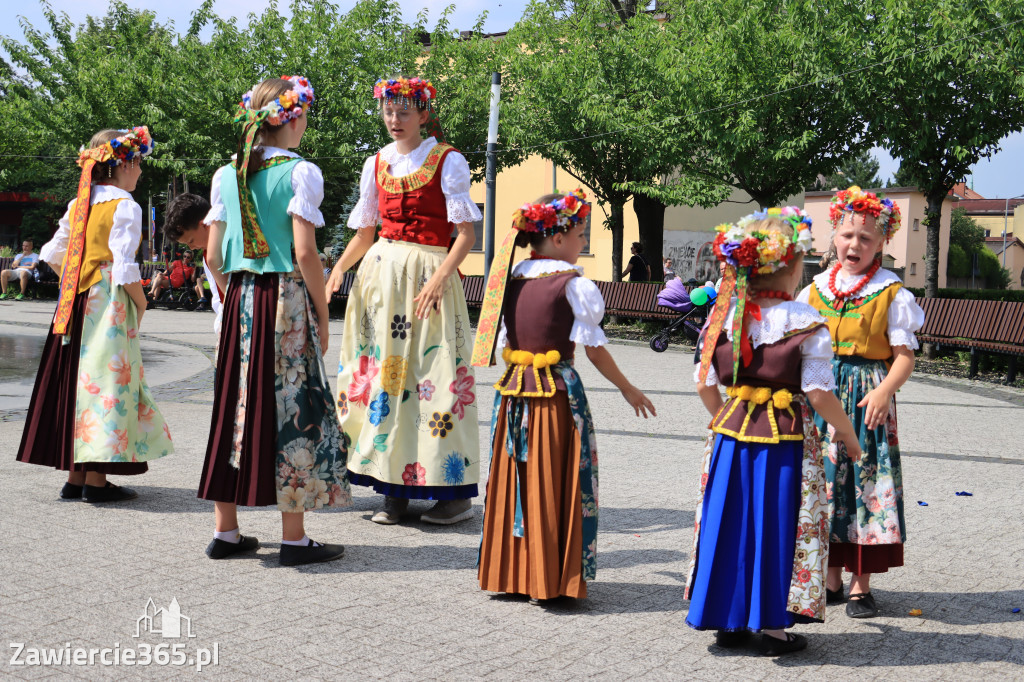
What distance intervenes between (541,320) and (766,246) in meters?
1.01

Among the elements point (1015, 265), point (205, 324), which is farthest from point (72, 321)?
point (1015, 265)

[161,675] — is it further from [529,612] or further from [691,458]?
[691,458]

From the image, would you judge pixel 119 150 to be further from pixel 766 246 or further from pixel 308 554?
pixel 766 246

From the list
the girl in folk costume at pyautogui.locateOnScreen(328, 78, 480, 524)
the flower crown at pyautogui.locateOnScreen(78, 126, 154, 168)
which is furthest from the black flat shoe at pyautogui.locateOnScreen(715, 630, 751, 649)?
the flower crown at pyautogui.locateOnScreen(78, 126, 154, 168)

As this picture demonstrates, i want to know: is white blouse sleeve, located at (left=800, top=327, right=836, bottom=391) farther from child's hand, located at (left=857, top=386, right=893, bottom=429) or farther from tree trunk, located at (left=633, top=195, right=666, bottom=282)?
tree trunk, located at (left=633, top=195, right=666, bottom=282)

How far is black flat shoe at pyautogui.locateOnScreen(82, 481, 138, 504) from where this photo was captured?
5770 mm

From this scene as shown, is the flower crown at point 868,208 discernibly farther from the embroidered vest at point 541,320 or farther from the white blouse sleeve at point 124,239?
the white blouse sleeve at point 124,239

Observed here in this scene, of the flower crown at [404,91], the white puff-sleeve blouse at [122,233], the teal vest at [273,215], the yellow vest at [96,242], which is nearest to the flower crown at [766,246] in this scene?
the teal vest at [273,215]

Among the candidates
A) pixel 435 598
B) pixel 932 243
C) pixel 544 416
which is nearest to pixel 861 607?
pixel 544 416

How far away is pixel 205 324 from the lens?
1981cm

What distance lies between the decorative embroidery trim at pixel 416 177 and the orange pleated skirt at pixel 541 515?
1.68 meters

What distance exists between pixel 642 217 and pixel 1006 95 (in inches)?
365

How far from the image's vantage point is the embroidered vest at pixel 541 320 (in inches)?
165

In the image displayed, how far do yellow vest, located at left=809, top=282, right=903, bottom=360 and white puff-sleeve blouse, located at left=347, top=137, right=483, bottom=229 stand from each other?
6.31 ft
